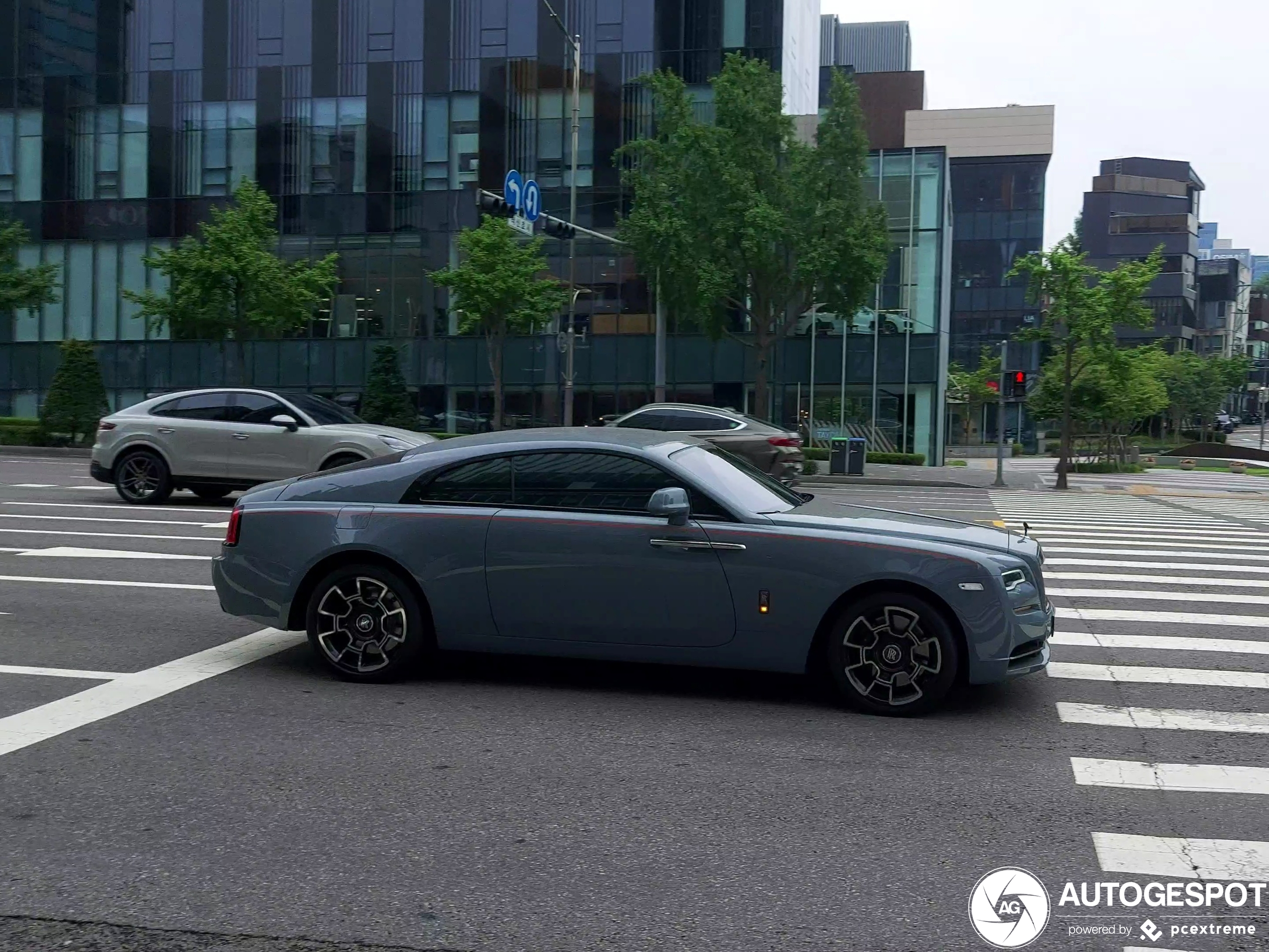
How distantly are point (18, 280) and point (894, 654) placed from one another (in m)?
42.0

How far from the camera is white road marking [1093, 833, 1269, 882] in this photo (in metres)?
4.55

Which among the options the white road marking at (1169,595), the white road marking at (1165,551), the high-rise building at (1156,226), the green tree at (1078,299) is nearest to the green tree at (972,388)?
the high-rise building at (1156,226)

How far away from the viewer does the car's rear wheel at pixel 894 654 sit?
6.57 meters

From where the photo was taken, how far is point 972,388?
7662 centimetres

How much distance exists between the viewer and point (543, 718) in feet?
21.6

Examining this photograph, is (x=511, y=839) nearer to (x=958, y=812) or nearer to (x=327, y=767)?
(x=327, y=767)

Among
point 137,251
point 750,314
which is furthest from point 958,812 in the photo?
point 137,251

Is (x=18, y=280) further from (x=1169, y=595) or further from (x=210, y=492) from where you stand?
(x=1169, y=595)

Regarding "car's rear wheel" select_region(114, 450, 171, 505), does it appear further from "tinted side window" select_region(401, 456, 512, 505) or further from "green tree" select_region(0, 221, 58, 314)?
"green tree" select_region(0, 221, 58, 314)

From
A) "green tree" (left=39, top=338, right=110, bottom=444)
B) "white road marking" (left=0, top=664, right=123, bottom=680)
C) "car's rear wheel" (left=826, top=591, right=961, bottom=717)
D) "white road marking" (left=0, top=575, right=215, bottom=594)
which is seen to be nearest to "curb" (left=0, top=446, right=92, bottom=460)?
"green tree" (left=39, top=338, right=110, bottom=444)

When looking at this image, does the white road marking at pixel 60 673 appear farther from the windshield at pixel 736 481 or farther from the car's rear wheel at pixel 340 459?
the car's rear wheel at pixel 340 459

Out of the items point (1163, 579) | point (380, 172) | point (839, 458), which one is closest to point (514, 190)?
point (839, 458)

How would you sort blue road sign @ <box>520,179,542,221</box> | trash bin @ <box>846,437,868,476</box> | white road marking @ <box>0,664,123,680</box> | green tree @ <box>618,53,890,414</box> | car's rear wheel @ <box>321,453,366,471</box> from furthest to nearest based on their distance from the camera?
green tree @ <box>618,53,890,414</box> → trash bin @ <box>846,437,868,476</box> → blue road sign @ <box>520,179,542,221</box> → car's rear wheel @ <box>321,453,366,471</box> → white road marking @ <box>0,664,123,680</box>

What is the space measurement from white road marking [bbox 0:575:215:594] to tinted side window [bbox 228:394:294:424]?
239 inches
